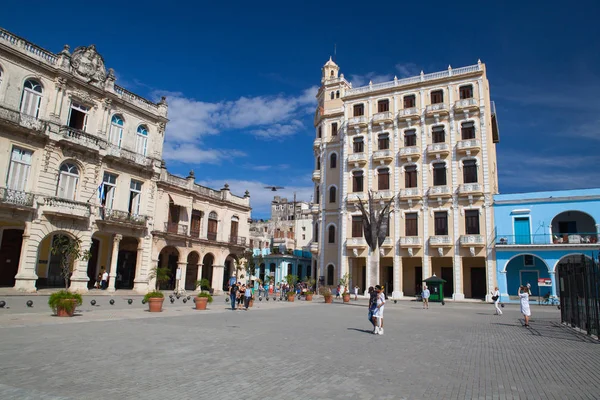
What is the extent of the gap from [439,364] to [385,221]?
27.2m

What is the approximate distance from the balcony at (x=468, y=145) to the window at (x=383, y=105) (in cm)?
885

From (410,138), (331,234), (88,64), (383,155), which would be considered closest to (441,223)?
(383,155)

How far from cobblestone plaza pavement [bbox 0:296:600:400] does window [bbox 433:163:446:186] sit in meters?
28.0

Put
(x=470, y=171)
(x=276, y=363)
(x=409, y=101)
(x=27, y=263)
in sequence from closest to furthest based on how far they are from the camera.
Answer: (x=276, y=363) < (x=27, y=263) < (x=470, y=171) < (x=409, y=101)

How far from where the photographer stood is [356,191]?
44531mm

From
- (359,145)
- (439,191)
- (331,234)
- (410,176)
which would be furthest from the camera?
(331,234)

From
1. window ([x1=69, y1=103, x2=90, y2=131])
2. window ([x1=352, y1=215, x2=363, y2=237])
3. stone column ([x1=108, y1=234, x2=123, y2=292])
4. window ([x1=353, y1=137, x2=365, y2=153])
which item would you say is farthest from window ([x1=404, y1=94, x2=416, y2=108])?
stone column ([x1=108, y1=234, x2=123, y2=292])

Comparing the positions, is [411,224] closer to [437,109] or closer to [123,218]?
[437,109]

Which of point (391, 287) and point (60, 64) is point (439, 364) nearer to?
point (60, 64)

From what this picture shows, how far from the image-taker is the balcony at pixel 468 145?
39.1 metres

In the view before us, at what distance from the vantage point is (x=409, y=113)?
42719 millimetres

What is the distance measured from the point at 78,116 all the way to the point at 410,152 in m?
29.6

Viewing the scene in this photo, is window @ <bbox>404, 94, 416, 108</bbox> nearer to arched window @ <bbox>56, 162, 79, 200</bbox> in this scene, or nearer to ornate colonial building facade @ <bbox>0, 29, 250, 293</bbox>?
ornate colonial building facade @ <bbox>0, 29, 250, 293</bbox>

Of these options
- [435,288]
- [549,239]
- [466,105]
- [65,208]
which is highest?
[466,105]
